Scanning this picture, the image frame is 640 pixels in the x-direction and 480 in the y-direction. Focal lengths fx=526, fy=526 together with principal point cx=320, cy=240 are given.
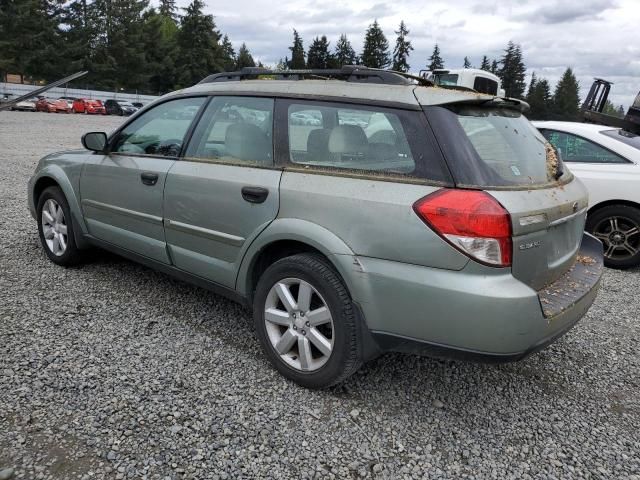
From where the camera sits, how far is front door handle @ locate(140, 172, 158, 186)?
11.8 ft

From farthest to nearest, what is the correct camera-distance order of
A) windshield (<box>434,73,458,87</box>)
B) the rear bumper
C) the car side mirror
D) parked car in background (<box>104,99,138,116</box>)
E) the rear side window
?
1. parked car in background (<box>104,99,138,116</box>)
2. windshield (<box>434,73,458,87</box>)
3. the car side mirror
4. the rear side window
5. the rear bumper

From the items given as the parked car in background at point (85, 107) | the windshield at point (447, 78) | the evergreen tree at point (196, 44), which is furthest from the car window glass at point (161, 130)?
the evergreen tree at point (196, 44)

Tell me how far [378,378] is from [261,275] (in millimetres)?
921

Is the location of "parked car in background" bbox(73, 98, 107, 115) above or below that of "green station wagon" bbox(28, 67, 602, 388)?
below

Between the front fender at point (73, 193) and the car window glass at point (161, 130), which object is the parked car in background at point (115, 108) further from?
the car window glass at point (161, 130)

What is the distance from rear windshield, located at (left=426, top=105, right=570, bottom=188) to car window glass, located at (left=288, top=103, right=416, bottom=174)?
0.67 ft

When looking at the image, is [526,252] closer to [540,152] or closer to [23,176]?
[540,152]

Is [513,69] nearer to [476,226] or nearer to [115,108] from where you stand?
[115,108]

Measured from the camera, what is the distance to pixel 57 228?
15.4 feet

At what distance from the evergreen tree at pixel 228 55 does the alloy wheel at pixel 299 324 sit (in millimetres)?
79785

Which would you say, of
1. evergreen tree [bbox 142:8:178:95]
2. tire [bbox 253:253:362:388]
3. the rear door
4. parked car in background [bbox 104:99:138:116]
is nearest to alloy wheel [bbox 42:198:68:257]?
the rear door

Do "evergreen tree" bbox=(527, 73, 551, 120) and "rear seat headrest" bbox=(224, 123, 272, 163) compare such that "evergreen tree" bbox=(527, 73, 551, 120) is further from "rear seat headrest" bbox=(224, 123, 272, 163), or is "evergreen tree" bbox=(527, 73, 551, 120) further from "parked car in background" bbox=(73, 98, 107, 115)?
"rear seat headrest" bbox=(224, 123, 272, 163)

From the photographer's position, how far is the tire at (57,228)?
4543mm

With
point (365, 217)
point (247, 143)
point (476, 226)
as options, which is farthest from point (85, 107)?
point (476, 226)
